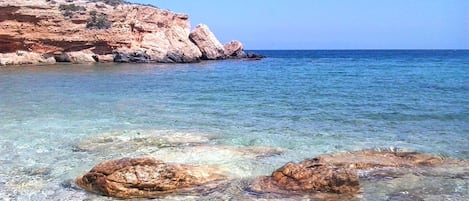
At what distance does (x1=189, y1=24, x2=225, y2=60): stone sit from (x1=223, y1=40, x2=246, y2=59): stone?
12.8ft

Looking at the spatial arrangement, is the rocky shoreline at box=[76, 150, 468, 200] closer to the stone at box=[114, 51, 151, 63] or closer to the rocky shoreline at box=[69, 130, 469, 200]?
the rocky shoreline at box=[69, 130, 469, 200]

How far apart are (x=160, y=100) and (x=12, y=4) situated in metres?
35.2

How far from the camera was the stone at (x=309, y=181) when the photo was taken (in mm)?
7355

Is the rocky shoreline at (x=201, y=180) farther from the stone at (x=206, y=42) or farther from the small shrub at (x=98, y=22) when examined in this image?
the stone at (x=206, y=42)

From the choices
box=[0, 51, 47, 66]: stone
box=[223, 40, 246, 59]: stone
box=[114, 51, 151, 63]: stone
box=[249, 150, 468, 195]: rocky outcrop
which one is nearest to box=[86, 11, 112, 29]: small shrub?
box=[114, 51, 151, 63]: stone

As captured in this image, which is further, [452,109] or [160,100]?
[160,100]

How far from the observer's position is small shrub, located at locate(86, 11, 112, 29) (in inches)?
2052

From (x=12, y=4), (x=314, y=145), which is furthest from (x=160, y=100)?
(x=12, y=4)

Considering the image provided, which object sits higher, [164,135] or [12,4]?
[12,4]

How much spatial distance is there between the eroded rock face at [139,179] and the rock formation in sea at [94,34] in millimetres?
42907

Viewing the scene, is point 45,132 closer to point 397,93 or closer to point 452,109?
point 452,109

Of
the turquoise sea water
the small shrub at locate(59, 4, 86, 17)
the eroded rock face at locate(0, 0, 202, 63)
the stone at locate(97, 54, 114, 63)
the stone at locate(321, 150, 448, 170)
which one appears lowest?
the stone at locate(97, 54, 114, 63)

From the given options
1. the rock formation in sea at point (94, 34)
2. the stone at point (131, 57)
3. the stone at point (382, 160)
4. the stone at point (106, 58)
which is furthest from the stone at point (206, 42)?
the stone at point (382, 160)

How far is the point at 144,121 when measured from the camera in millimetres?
14664
